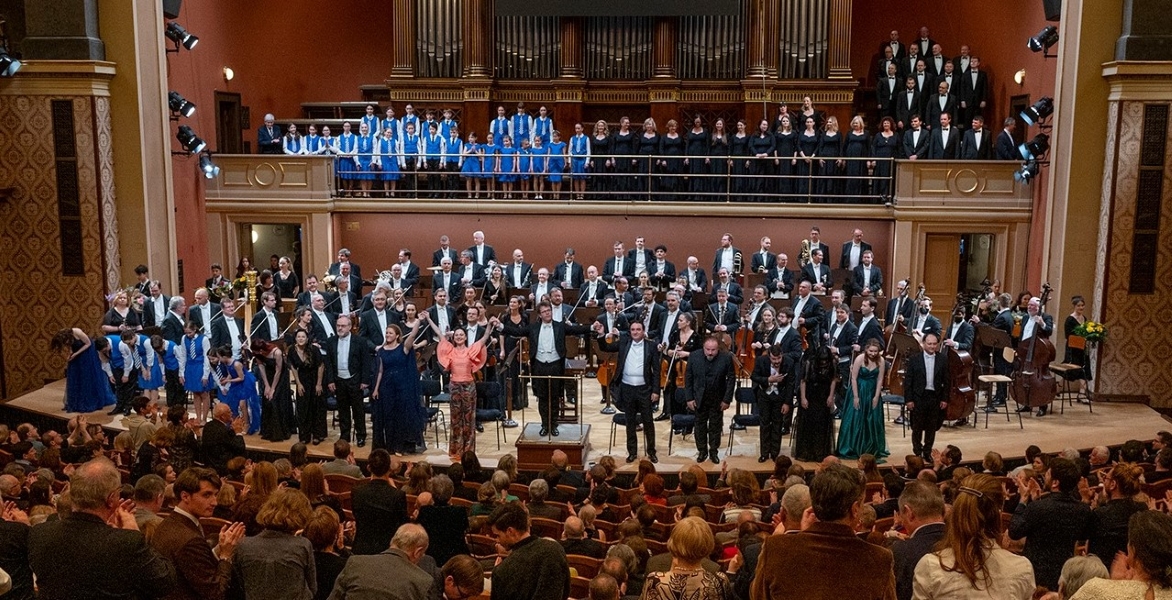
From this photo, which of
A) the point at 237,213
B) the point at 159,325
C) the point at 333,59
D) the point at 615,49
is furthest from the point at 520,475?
the point at 333,59

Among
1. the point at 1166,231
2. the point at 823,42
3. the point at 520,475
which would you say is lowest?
the point at 520,475

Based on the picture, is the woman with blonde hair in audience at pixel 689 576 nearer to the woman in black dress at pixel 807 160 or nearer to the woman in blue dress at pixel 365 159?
the woman in black dress at pixel 807 160

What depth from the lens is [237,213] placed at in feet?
55.8

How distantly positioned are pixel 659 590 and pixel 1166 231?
1131 centimetres

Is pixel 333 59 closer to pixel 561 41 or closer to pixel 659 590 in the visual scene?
pixel 561 41

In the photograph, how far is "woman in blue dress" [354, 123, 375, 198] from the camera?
56.1ft

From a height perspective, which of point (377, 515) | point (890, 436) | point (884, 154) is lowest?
point (890, 436)

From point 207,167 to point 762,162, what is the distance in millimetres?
8287

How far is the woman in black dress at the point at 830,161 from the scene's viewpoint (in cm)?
1603

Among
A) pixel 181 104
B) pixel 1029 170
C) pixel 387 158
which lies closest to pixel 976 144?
pixel 1029 170

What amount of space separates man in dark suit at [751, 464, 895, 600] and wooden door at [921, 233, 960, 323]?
13.5 meters

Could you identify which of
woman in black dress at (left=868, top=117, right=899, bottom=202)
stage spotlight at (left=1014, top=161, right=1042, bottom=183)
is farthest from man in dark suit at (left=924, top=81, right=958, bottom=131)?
stage spotlight at (left=1014, top=161, right=1042, bottom=183)

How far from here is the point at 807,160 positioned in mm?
16281

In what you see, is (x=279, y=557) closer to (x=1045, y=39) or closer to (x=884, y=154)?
(x=1045, y=39)
